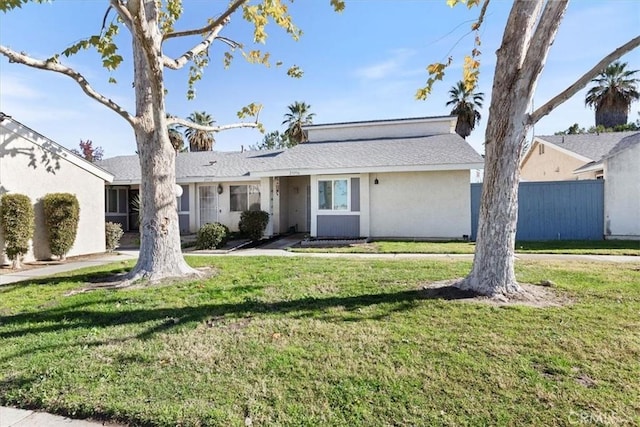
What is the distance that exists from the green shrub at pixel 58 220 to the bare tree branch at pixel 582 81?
39.5 feet

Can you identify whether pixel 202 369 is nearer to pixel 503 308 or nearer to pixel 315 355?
pixel 315 355

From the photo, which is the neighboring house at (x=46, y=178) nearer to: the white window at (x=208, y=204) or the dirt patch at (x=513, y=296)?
the white window at (x=208, y=204)

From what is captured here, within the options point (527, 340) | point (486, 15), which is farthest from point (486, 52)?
point (527, 340)

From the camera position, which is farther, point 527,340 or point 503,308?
point 503,308

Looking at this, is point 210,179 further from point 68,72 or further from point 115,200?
point 68,72

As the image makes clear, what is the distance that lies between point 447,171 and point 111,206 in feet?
57.1

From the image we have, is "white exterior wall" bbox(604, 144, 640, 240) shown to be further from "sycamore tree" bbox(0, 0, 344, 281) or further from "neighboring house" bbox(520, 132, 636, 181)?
"sycamore tree" bbox(0, 0, 344, 281)

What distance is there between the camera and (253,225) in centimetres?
1434

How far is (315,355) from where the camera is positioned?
3.61 meters

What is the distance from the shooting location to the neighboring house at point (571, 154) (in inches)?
681

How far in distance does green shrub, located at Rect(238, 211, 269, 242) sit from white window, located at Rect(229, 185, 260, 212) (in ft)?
7.94

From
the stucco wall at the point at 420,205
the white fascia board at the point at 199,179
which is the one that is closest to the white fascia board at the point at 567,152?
the stucco wall at the point at 420,205

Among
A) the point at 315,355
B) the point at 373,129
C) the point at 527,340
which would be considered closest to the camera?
the point at 315,355

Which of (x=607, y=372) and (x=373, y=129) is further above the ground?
(x=373, y=129)
